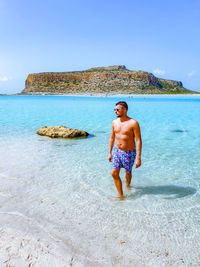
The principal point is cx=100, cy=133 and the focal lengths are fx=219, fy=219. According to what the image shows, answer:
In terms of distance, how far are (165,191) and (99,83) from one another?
8859 centimetres

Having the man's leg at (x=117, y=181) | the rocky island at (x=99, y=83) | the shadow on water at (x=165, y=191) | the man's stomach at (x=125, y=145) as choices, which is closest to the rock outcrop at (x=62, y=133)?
the shadow on water at (x=165, y=191)

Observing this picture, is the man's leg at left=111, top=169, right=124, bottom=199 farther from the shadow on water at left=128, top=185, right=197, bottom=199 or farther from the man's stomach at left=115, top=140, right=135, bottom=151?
the man's stomach at left=115, top=140, right=135, bottom=151

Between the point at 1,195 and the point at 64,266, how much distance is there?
1.83m

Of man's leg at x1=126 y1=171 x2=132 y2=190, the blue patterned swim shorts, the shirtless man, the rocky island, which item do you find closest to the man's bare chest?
the shirtless man

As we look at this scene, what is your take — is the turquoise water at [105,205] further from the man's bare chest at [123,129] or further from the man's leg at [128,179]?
the man's bare chest at [123,129]

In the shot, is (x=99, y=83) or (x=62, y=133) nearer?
(x=62, y=133)

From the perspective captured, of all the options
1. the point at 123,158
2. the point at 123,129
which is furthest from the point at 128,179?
the point at 123,129

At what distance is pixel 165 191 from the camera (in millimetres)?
3748

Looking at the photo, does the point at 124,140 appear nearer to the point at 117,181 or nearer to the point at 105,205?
the point at 117,181

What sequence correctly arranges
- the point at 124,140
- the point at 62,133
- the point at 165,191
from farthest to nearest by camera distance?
1. the point at 62,133
2. the point at 165,191
3. the point at 124,140

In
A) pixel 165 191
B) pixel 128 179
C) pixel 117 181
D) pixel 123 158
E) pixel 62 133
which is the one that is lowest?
pixel 62 133

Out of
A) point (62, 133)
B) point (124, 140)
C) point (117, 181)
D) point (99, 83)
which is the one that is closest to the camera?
point (124, 140)

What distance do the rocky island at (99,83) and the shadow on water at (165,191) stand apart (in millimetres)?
76771

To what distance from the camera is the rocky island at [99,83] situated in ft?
277
